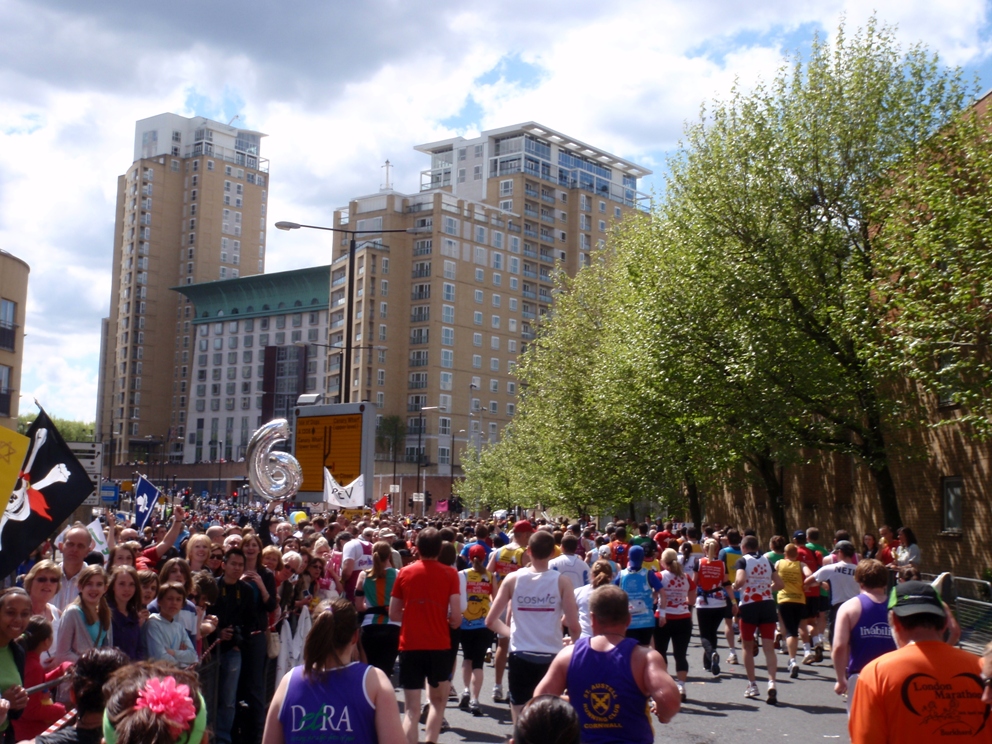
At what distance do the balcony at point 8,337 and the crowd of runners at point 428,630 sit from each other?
29043mm

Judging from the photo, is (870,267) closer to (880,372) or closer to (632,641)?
(880,372)

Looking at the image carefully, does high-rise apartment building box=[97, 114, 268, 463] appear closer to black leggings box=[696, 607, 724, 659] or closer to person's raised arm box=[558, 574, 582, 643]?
black leggings box=[696, 607, 724, 659]

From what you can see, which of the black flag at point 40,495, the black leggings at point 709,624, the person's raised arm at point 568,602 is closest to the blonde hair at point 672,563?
the black leggings at point 709,624

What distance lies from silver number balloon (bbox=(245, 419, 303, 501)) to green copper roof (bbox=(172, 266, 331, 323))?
116459 mm

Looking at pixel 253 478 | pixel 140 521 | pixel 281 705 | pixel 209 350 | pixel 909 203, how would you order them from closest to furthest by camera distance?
1. pixel 281 705
2. pixel 140 521
3. pixel 253 478
4. pixel 909 203
5. pixel 209 350

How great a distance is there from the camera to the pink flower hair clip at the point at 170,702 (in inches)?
138

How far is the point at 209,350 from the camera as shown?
146250 millimetres

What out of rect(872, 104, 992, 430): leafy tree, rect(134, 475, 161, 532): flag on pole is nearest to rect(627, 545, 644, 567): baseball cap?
rect(872, 104, 992, 430): leafy tree

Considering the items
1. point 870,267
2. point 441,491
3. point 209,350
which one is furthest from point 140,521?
point 209,350

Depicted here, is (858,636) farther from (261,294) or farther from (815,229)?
(261,294)

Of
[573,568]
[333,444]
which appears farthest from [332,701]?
[333,444]

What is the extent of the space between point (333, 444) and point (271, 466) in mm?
5541

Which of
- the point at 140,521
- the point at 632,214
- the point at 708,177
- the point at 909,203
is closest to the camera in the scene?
the point at 140,521

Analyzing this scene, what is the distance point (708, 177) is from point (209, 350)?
127317mm
